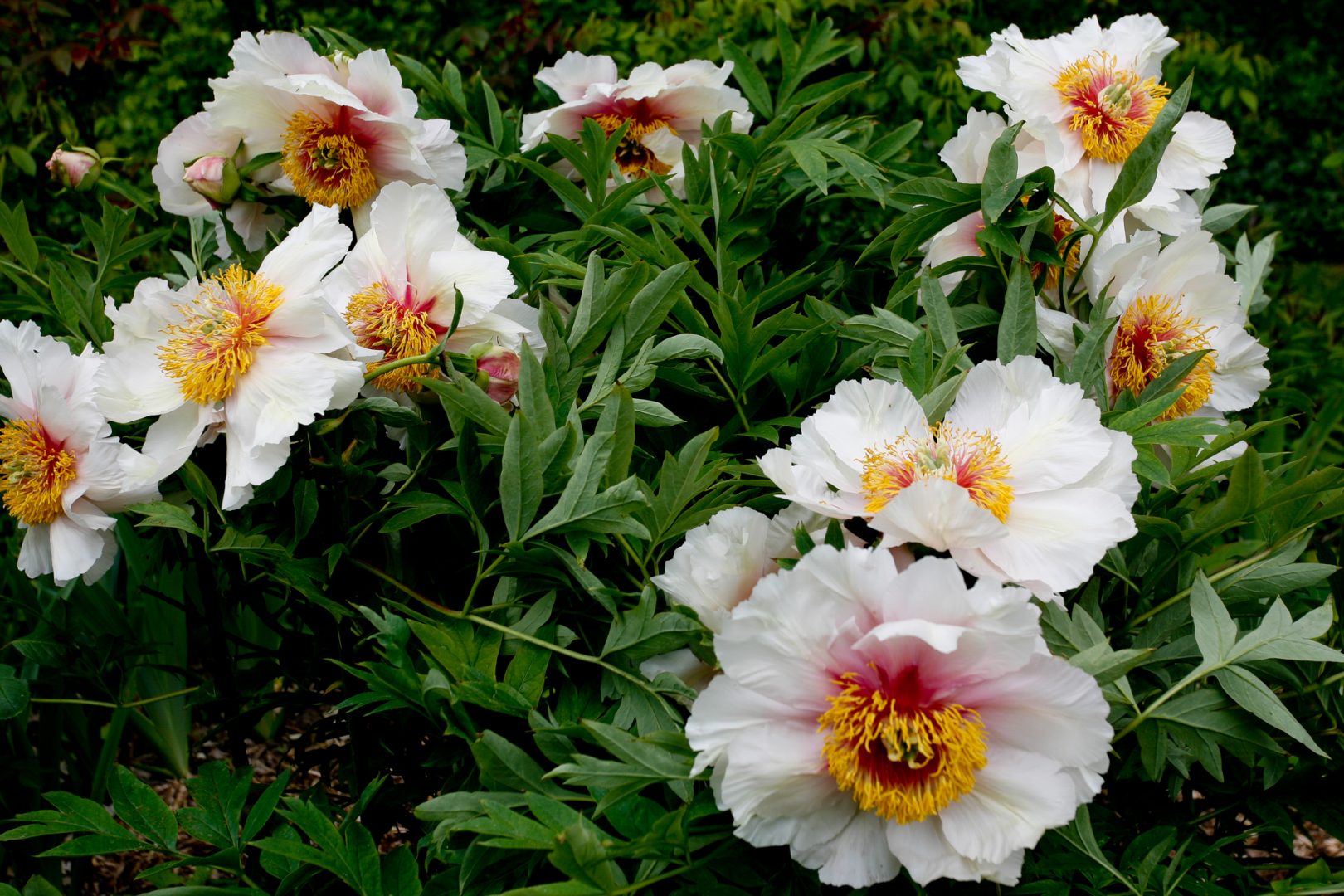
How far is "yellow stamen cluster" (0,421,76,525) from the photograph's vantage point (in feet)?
3.29

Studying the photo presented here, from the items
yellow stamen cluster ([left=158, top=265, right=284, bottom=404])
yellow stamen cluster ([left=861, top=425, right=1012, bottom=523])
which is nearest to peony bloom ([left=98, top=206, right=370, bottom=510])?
yellow stamen cluster ([left=158, top=265, right=284, bottom=404])

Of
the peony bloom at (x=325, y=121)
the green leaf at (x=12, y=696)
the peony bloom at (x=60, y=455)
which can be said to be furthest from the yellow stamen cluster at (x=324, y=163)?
the green leaf at (x=12, y=696)

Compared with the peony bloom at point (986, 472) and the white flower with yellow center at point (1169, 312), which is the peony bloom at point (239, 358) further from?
the white flower with yellow center at point (1169, 312)

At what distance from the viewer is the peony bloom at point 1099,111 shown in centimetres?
108

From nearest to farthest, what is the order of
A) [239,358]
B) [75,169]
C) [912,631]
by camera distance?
[912,631], [239,358], [75,169]

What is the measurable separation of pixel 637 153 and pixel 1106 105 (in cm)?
48

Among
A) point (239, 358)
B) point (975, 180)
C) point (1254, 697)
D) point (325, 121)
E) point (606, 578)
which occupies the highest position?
point (325, 121)

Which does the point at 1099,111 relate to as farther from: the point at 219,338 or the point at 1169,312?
the point at 219,338

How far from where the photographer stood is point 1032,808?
68 cm

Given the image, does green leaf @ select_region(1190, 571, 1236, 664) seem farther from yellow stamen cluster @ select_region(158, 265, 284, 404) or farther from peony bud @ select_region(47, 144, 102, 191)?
peony bud @ select_region(47, 144, 102, 191)

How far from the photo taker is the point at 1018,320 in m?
0.95

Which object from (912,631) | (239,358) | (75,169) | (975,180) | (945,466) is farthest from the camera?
(75,169)

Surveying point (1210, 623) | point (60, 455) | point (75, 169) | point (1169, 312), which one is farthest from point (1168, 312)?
point (75, 169)

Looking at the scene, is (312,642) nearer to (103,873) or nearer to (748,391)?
(748,391)
